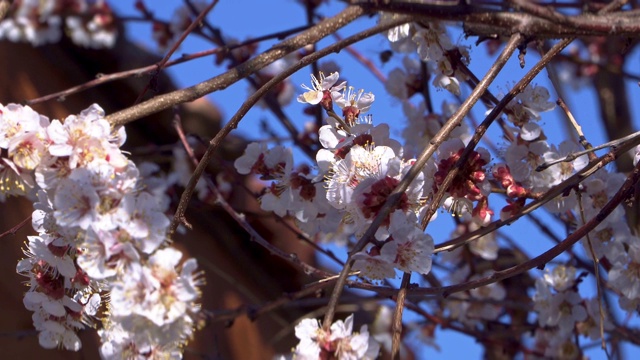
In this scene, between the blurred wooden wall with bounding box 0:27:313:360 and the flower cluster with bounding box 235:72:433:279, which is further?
the blurred wooden wall with bounding box 0:27:313:360

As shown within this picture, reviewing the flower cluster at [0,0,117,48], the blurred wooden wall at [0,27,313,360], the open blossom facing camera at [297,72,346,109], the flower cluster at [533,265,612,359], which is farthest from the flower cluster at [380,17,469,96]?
the flower cluster at [0,0,117,48]

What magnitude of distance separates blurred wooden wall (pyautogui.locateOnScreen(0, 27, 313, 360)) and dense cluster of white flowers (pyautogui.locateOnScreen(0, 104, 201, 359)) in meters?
1.43

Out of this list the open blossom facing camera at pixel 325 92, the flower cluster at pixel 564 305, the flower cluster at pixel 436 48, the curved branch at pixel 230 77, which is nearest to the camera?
the curved branch at pixel 230 77

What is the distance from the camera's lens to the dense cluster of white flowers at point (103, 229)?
1.23m

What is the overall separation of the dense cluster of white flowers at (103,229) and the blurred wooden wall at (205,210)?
1.43 m

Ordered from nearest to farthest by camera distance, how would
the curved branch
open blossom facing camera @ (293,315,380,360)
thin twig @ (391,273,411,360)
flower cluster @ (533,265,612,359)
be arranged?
thin twig @ (391,273,411,360)
open blossom facing camera @ (293,315,380,360)
the curved branch
flower cluster @ (533,265,612,359)

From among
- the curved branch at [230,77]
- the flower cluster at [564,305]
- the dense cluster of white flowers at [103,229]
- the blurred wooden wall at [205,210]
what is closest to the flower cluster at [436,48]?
the curved branch at [230,77]

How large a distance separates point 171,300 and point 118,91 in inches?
82.8

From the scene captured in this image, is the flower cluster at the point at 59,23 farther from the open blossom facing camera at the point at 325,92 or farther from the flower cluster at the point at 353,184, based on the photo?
the open blossom facing camera at the point at 325,92

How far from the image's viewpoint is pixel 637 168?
1.51 m

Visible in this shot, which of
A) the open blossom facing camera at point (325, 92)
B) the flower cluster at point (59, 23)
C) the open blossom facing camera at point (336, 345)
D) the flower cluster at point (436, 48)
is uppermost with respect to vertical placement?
the flower cluster at point (59, 23)

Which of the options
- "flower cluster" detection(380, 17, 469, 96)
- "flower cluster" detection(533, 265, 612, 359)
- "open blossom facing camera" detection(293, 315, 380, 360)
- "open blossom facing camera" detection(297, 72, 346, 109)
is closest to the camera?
"open blossom facing camera" detection(293, 315, 380, 360)

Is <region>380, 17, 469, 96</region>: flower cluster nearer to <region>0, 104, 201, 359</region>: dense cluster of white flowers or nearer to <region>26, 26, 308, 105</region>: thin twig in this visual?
<region>26, 26, 308, 105</region>: thin twig

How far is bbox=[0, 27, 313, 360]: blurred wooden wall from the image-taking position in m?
3.03
